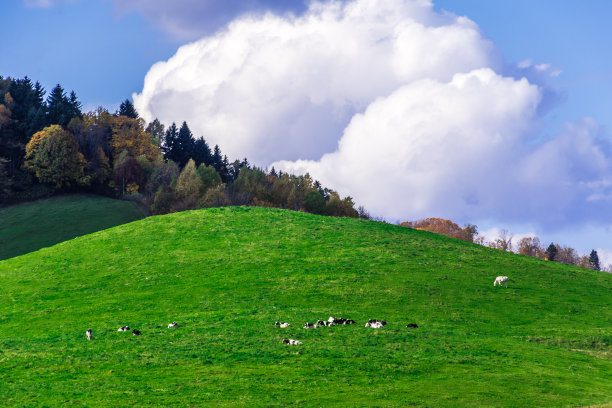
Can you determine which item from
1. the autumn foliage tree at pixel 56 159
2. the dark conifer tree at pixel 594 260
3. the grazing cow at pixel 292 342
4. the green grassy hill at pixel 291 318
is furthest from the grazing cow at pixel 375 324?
the dark conifer tree at pixel 594 260

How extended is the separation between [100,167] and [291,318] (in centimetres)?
11057

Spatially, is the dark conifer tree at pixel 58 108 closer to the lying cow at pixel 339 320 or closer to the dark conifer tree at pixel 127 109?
the dark conifer tree at pixel 127 109

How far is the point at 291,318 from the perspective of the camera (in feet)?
131

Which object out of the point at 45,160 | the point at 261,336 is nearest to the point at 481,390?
the point at 261,336

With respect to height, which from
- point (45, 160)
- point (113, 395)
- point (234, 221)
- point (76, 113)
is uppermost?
point (76, 113)

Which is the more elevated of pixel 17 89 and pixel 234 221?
pixel 17 89

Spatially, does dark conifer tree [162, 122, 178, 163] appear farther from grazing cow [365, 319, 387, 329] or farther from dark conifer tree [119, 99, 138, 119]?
grazing cow [365, 319, 387, 329]

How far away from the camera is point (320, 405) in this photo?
2350 centimetres

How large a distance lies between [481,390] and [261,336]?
44.7ft

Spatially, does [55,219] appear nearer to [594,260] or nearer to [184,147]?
[184,147]

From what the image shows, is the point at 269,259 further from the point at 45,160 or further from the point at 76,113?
the point at 76,113

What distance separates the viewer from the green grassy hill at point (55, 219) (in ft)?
345

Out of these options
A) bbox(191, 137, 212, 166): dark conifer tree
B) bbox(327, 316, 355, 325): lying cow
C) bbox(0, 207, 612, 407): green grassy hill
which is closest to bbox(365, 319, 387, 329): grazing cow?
bbox(0, 207, 612, 407): green grassy hill

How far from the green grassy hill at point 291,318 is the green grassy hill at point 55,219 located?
4195cm
